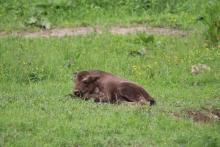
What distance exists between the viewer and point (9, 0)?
2106cm

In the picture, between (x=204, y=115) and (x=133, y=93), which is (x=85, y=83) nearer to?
(x=133, y=93)

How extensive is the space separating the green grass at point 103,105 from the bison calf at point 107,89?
13.2 inches

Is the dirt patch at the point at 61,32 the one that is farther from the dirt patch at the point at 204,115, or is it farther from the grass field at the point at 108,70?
the dirt patch at the point at 204,115

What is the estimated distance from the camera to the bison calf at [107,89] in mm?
12234

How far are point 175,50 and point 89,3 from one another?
4.81 m

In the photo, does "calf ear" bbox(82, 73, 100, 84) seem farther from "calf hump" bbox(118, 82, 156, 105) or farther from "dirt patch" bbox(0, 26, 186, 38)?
"dirt patch" bbox(0, 26, 186, 38)

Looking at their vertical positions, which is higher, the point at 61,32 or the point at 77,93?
the point at 77,93

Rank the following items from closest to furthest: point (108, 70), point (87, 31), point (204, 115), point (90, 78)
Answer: point (204, 115)
point (90, 78)
point (108, 70)
point (87, 31)

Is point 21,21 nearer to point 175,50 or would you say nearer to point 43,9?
point 43,9

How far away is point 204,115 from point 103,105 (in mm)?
1610

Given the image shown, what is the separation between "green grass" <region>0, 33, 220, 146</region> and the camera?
388 inches

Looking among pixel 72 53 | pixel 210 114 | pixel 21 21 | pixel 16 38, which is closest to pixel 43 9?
pixel 21 21

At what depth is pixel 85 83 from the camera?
12586 millimetres

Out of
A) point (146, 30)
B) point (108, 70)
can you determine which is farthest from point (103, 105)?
point (146, 30)
